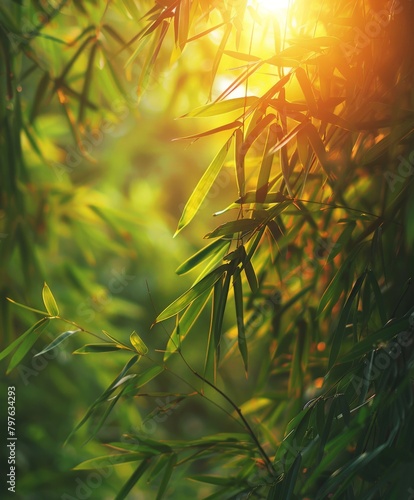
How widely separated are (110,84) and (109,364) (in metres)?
0.92

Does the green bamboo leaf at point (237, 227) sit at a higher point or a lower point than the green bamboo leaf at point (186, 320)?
higher

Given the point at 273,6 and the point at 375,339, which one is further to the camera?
the point at 273,6

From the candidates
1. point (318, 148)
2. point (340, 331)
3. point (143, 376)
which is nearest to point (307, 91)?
point (318, 148)

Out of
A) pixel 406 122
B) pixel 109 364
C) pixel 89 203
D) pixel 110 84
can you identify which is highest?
pixel 110 84

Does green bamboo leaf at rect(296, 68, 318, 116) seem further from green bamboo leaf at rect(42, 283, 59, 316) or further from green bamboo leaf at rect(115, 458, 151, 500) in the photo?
green bamboo leaf at rect(115, 458, 151, 500)

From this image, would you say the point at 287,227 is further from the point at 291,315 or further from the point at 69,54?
the point at 69,54

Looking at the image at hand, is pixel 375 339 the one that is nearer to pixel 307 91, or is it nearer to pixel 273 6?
pixel 307 91

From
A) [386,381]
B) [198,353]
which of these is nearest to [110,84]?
[386,381]

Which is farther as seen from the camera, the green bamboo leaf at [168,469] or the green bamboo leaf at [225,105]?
the green bamboo leaf at [168,469]

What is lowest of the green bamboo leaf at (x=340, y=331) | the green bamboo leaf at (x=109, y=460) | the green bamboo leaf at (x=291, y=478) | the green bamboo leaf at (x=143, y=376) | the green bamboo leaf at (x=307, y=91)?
the green bamboo leaf at (x=291, y=478)

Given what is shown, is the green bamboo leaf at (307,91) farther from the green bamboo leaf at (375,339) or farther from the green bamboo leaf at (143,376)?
the green bamboo leaf at (143,376)

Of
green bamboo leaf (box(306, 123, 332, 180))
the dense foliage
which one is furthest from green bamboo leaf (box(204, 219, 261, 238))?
green bamboo leaf (box(306, 123, 332, 180))

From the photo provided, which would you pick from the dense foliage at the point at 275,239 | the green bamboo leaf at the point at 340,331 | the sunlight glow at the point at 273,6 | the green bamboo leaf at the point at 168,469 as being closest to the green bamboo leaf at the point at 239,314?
the dense foliage at the point at 275,239

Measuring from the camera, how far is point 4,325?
129 cm
